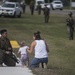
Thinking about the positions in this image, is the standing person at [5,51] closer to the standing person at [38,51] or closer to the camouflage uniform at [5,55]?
the camouflage uniform at [5,55]

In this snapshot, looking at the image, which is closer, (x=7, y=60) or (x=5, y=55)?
(x=5, y=55)

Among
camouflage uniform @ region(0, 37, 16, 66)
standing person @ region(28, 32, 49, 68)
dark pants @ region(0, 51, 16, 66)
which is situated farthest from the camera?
camouflage uniform @ region(0, 37, 16, 66)

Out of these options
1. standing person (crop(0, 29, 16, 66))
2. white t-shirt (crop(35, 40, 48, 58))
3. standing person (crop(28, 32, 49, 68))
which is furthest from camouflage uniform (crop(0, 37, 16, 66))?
white t-shirt (crop(35, 40, 48, 58))

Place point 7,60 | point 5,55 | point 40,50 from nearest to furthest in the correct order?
point 40,50
point 5,55
point 7,60

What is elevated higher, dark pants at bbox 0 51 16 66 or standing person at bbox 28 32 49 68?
standing person at bbox 28 32 49 68

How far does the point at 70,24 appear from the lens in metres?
25.9

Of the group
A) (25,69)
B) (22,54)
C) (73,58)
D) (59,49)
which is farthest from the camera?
(59,49)

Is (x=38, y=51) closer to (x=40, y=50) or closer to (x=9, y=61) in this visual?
(x=40, y=50)

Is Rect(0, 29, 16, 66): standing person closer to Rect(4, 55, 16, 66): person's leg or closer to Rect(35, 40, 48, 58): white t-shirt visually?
Rect(4, 55, 16, 66): person's leg

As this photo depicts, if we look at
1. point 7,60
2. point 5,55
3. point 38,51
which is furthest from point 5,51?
point 38,51

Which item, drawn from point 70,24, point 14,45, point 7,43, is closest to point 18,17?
point 70,24

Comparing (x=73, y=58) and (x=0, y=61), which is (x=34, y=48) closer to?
(x=0, y=61)

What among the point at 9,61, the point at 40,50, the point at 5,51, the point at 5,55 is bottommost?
the point at 9,61

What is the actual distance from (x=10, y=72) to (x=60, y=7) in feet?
225
